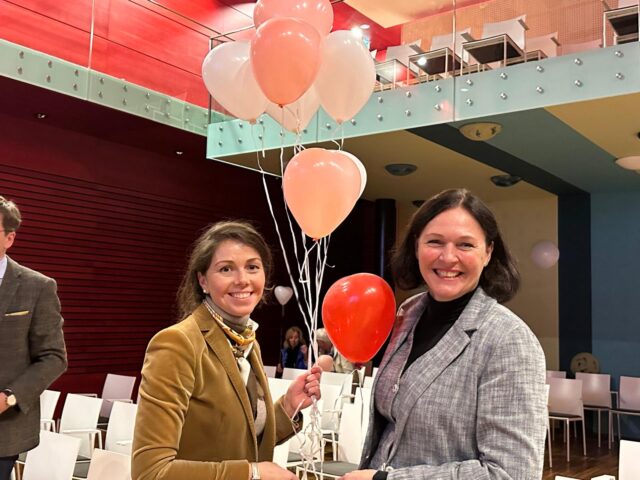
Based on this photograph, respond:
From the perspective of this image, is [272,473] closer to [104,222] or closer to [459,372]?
[459,372]

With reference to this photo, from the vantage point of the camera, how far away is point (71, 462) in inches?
114

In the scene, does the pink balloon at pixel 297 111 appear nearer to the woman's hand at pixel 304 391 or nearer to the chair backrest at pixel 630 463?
the woman's hand at pixel 304 391

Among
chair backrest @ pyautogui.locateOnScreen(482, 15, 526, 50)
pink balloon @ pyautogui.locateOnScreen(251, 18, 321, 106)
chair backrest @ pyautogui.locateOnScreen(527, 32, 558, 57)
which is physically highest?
chair backrest @ pyautogui.locateOnScreen(482, 15, 526, 50)

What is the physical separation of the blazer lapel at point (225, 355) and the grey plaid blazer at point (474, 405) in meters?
0.37

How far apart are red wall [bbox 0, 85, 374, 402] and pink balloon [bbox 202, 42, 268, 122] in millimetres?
4042

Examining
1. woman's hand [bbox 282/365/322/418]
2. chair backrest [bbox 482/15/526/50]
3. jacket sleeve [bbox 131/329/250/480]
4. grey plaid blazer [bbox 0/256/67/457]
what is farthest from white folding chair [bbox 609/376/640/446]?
jacket sleeve [bbox 131/329/250/480]

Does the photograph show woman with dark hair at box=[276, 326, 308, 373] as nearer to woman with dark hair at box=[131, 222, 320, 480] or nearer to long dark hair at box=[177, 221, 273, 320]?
woman with dark hair at box=[131, 222, 320, 480]

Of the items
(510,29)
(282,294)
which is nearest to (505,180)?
(510,29)

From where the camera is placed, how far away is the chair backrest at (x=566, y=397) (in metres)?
6.59

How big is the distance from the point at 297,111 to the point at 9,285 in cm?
146

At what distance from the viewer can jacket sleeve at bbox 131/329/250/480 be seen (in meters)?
1.47

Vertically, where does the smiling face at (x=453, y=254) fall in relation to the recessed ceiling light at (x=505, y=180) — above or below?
below

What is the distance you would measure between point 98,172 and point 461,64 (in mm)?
4593

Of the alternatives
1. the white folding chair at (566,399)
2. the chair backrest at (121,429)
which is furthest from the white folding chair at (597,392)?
the chair backrest at (121,429)
